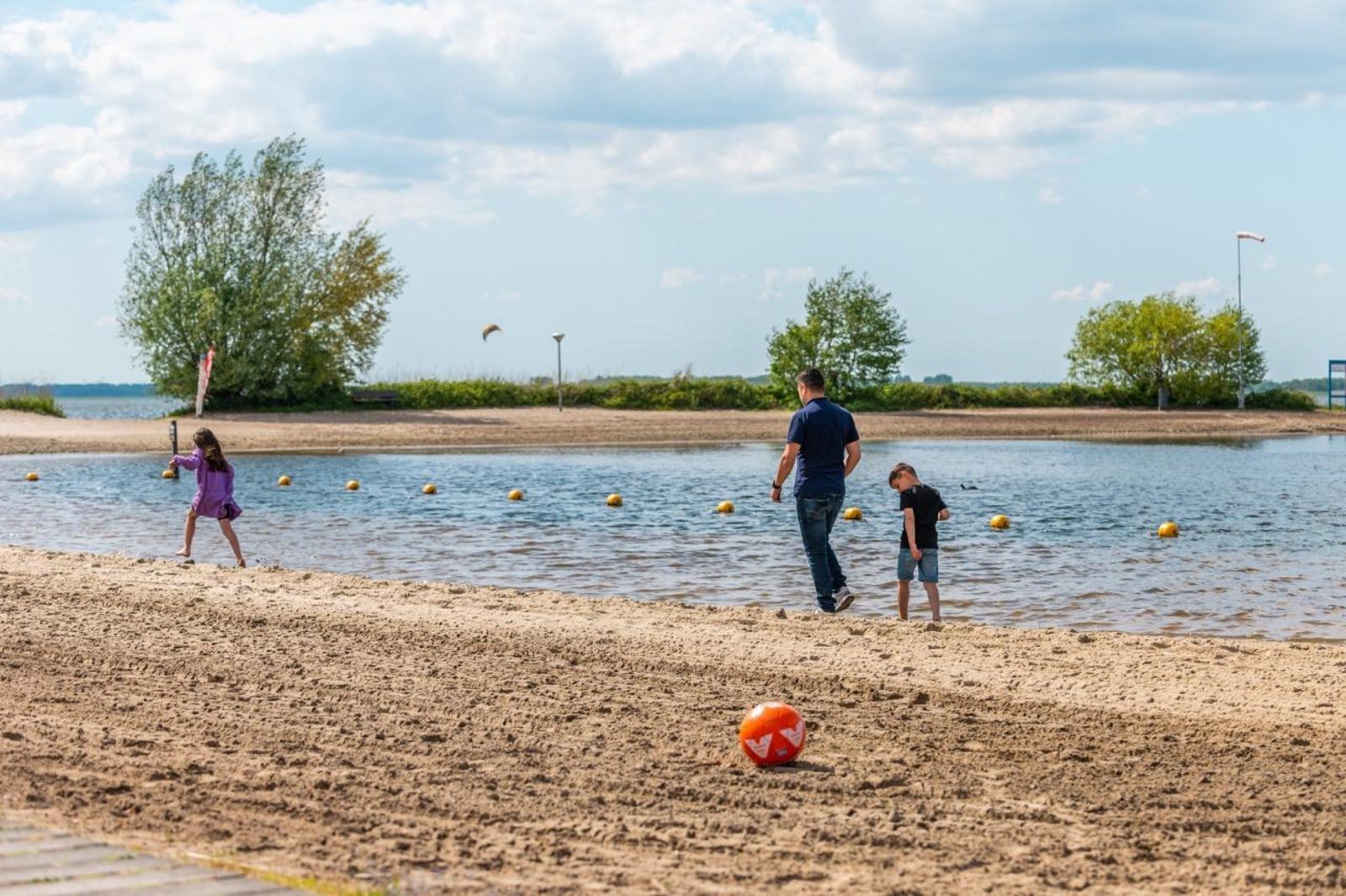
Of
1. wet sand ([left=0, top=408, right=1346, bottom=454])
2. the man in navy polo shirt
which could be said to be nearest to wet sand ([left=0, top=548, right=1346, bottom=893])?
the man in navy polo shirt

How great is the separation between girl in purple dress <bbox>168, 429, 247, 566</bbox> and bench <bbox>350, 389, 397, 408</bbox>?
3761cm

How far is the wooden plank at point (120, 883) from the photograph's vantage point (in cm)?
459

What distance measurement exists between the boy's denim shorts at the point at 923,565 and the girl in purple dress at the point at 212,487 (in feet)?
23.3

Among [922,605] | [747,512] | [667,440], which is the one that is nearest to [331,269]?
A: [667,440]

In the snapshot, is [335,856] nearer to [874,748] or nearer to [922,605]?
[874,748]

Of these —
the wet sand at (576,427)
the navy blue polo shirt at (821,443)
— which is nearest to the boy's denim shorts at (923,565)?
the navy blue polo shirt at (821,443)

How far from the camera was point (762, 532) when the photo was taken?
64.4 feet

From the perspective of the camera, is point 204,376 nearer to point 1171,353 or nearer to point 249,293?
point 249,293

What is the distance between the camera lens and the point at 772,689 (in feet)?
28.4

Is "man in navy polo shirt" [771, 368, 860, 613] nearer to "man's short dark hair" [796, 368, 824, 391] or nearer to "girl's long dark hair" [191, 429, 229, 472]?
"man's short dark hair" [796, 368, 824, 391]

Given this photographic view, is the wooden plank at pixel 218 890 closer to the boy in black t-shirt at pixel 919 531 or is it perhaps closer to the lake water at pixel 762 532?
the boy in black t-shirt at pixel 919 531

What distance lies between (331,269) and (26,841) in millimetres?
48792

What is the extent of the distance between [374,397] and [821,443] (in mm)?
42880

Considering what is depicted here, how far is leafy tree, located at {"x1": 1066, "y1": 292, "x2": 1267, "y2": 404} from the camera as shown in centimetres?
5966
